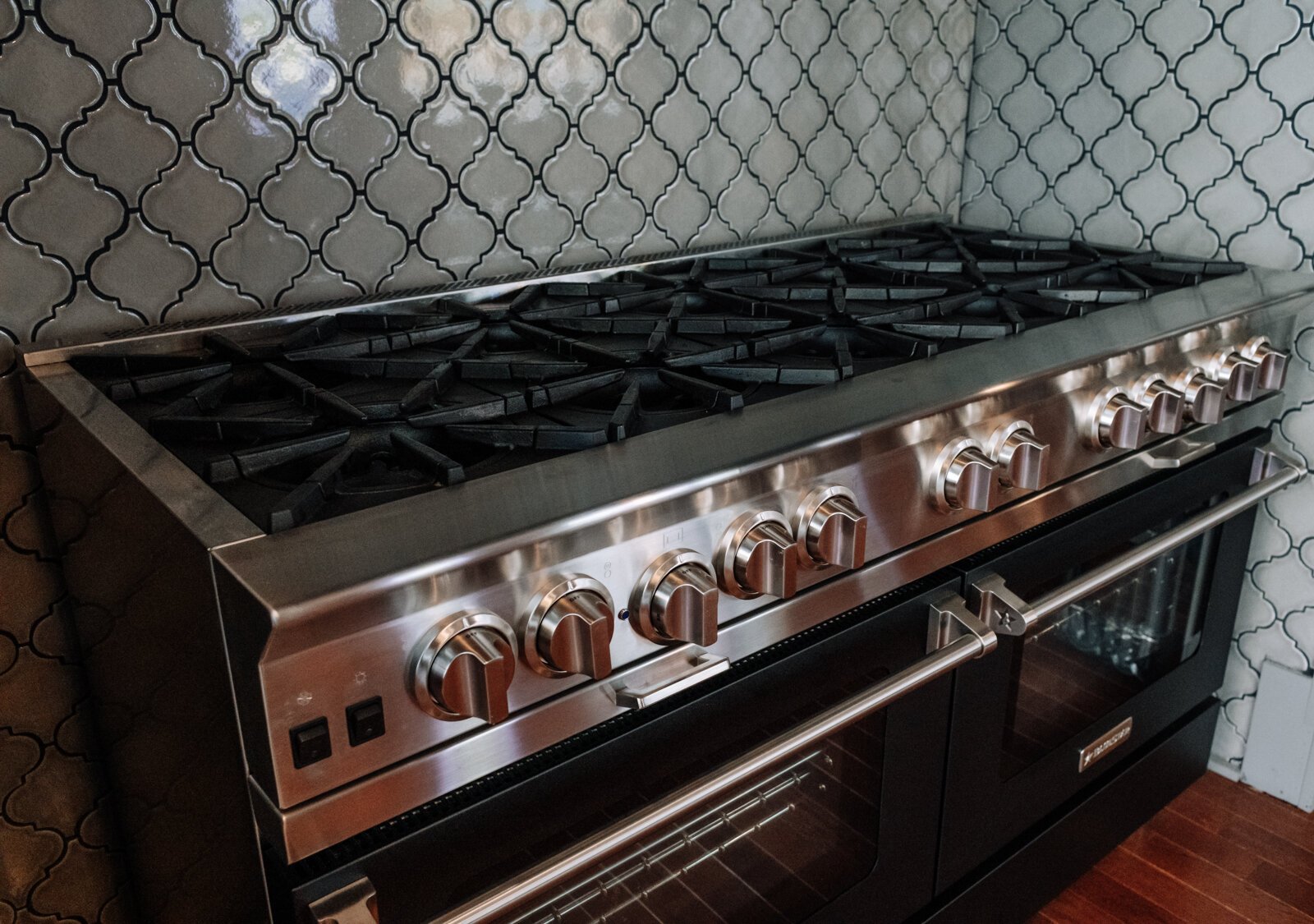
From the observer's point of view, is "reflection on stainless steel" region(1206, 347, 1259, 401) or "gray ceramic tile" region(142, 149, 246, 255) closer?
"gray ceramic tile" region(142, 149, 246, 255)

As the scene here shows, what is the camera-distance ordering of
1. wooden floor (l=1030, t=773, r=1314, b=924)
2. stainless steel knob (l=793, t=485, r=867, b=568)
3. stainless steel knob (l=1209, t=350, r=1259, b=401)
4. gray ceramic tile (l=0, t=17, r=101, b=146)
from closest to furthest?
stainless steel knob (l=793, t=485, r=867, b=568), gray ceramic tile (l=0, t=17, r=101, b=146), stainless steel knob (l=1209, t=350, r=1259, b=401), wooden floor (l=1030, t=773, r=1314, b=924)

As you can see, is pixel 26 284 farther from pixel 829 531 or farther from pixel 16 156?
pixel 829 531

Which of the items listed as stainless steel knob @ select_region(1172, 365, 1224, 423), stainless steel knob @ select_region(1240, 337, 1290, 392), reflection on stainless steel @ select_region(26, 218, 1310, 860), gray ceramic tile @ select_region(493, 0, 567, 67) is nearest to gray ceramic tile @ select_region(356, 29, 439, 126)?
gray ceramic tile @ select_region(493, 0, 567, 67)

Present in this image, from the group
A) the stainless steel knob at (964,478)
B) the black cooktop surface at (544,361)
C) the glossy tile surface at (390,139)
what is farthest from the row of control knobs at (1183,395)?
the glossy tile surface at (390,139)

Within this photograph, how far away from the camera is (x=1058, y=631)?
1.25 m

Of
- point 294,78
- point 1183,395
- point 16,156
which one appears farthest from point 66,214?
point 1183,395

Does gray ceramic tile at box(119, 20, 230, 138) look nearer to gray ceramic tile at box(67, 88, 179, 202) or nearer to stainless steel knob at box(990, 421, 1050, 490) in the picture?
gray ceramic tile at box(67, 88, 179, 202)

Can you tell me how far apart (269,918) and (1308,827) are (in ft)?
5.51

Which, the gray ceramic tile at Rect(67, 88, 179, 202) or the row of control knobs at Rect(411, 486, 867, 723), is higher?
the gray ceramic tile at Rect(67, 88, 179, 202)

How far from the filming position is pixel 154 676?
2.72ft

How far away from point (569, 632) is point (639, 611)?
0.09 meters

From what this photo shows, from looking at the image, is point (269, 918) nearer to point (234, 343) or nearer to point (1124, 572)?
point (234, 343)

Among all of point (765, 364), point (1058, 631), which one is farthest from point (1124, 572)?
point (765, 364)

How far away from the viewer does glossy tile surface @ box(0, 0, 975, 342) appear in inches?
38.5
